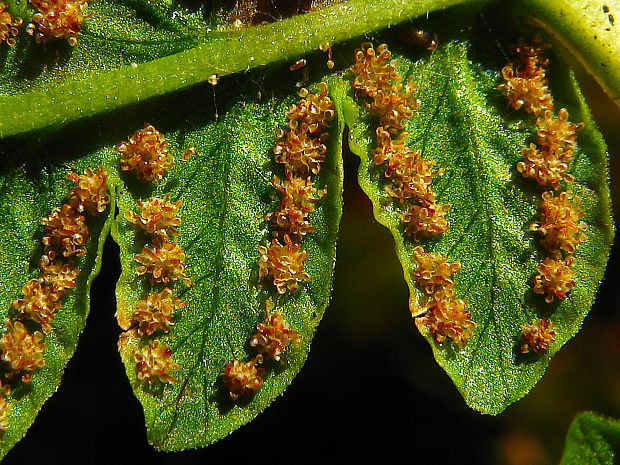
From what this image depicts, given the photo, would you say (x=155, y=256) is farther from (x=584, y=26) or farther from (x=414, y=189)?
(x=584, y=26)

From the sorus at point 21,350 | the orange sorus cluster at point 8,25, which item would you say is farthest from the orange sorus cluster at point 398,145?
the sorus at point 21,350

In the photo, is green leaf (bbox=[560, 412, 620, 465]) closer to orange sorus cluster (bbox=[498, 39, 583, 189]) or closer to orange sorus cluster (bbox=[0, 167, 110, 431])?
orange sorus cluster (bbox=[498, 39, 583, 189])

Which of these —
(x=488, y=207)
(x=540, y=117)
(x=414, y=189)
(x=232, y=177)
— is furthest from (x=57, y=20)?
(x=540, y=117)

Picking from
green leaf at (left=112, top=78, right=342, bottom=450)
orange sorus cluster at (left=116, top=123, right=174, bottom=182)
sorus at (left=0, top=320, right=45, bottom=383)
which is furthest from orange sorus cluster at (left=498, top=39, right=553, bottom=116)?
sorus at (left=0, top=320, right=45, bottom=383)

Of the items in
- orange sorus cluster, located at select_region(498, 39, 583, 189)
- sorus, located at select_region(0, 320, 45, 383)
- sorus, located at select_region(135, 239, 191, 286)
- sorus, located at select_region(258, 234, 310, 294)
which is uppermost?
orange sorus cluster, located at select_region(498, 39, 583, 189)

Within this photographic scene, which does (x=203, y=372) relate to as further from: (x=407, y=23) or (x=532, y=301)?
(x=407, y=23)

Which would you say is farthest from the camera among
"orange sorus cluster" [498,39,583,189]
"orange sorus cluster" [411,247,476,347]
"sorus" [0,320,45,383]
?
"orange sorus cluster" [498,39,583,189]

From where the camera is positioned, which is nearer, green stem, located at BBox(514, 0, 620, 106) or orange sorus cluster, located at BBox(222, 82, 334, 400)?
orange sorus cluster, located at BBox(222, 82, 334, 400)

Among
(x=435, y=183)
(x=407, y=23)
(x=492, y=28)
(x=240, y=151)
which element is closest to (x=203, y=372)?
(x=240, y=151)
